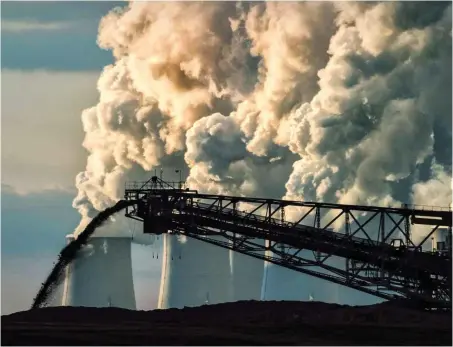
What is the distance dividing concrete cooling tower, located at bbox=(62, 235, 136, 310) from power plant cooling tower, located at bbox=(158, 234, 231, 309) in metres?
3.45

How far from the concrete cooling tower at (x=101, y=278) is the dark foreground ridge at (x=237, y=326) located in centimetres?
2598

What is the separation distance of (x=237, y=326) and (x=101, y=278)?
43.3 m

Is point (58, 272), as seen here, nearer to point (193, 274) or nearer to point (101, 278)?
point (101, 278)

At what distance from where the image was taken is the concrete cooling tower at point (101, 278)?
122 metres

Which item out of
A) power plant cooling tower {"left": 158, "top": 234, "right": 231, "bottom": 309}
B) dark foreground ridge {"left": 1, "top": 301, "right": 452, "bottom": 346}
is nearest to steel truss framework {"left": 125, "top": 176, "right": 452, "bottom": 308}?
dark foreground ridge {"left": 1, "top": 301, "right": 452, "bottom": 346}

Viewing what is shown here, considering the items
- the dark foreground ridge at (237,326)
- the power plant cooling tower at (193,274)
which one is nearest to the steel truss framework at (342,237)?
the dark foreground ridge at (237,326)

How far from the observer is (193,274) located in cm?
12238

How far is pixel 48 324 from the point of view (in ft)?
275

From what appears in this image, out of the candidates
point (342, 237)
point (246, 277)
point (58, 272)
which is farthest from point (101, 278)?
point (342, 237)

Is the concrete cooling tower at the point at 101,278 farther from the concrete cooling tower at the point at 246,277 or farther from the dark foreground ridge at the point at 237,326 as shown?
the dark foreground ridge at the point at 237,326

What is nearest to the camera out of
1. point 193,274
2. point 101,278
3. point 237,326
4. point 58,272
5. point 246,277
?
point 237,326

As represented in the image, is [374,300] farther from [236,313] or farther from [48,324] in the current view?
[48,324]

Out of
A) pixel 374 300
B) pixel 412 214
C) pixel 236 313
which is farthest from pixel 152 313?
pixel 374 300

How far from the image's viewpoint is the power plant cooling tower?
400ft
